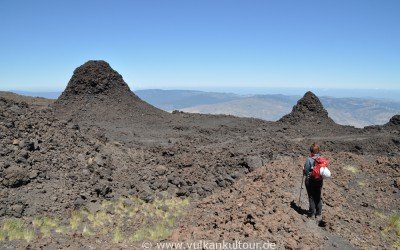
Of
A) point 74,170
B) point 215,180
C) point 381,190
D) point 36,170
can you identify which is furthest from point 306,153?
point 36,170

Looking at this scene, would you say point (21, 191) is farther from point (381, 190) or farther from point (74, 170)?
point (381, 190)

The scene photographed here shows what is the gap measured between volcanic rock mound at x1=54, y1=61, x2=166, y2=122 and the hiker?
22771 mm

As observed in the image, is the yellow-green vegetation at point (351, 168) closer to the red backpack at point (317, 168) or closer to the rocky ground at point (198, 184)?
the rocky ground at point (198, 184)

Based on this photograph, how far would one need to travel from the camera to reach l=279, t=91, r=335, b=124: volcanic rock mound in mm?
32756

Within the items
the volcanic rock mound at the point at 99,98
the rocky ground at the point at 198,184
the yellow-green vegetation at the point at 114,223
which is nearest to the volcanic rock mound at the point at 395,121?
the rocky ground at the point at 198,184

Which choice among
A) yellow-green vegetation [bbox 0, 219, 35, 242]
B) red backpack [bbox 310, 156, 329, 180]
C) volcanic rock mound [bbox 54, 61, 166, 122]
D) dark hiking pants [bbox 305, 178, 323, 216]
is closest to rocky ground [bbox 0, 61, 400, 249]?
yellow-green vegetation [bbox 0, 219, 35, 242]

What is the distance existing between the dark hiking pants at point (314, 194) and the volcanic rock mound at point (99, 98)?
2281 centimetres

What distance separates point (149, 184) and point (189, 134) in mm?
12123

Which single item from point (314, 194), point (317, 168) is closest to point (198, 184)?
point (314, 194)

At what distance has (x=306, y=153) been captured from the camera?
20.2 meters

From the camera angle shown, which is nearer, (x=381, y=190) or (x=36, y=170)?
(x=36, y=170)

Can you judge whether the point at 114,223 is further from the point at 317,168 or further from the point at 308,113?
the point at 308,113

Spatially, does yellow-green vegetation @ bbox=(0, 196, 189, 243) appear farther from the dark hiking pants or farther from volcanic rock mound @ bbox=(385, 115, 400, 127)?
volcanic rock mound @ bbox=(385, 115, 400, 127)

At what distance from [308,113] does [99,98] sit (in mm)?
19031
